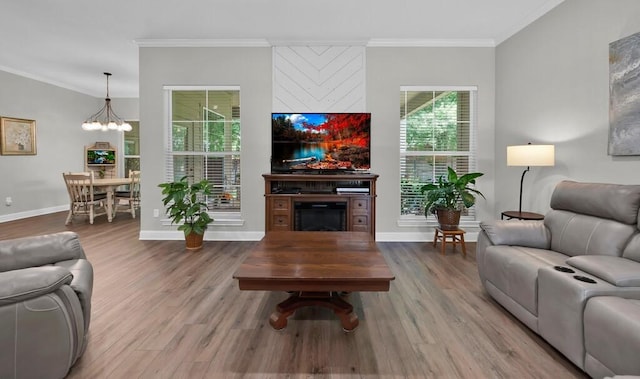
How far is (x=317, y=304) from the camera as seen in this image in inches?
84.4

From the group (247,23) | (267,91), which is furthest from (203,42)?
(267,91)

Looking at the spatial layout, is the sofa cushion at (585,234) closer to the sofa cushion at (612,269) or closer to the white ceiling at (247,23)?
the sofa cushion at (612,269)

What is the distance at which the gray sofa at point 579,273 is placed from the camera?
4.73 feet

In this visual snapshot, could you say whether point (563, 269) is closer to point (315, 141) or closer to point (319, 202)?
point (319, 202)

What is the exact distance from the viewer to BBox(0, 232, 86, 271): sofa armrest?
1.80 metres

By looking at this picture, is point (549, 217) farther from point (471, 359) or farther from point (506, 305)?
point (471, 359)

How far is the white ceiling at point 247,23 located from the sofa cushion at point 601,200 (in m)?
2.12

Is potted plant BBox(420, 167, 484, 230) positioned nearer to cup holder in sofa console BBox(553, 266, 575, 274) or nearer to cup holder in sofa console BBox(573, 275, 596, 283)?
cup holder in sofa console BBox(553, 266, 575, 274)

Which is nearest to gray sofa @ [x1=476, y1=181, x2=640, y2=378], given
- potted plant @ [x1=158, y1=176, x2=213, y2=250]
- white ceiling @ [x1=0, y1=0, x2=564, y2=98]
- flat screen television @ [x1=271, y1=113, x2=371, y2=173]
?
flat screen television @ [x1=271, y1=113, x2=371, y2=173]

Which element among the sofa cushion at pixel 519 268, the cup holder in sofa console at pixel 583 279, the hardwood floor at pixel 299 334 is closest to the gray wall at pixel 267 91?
the hardwood floor at pixel 299 334

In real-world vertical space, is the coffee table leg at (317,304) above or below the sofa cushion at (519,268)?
below

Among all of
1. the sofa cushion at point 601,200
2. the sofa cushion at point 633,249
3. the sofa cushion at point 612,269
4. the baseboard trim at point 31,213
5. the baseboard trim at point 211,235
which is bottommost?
the baseboard trim at point 211,235

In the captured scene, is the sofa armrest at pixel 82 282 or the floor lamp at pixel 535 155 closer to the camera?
the sofa armrest at pixel 82 282

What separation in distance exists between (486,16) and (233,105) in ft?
11.1
